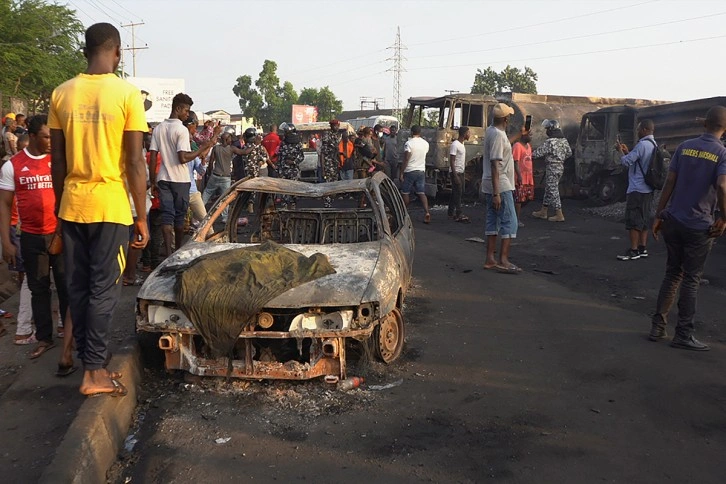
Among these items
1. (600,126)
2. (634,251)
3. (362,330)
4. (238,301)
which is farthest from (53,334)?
(600,126)

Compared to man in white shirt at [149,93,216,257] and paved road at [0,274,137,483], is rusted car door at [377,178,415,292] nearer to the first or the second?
man in white shirt at [149,93,216,257]

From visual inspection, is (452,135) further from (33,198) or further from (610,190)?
(33,198)

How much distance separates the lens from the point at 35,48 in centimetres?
2680

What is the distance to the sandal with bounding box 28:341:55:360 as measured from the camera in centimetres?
514

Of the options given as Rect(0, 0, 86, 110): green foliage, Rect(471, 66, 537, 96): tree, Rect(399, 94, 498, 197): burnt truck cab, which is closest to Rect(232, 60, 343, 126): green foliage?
Rect(471, 66, 537, 96): tree

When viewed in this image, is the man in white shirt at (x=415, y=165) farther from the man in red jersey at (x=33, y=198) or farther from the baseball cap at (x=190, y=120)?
the man in red jersey at (x=33, y=198)

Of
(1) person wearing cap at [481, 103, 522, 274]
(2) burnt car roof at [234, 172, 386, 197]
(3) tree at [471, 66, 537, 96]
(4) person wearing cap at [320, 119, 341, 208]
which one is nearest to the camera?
(2) burnt car roof at [234, 172, 386, 197]

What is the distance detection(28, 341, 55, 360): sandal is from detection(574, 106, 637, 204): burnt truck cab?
13111 mm

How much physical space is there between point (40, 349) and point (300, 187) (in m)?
2.64

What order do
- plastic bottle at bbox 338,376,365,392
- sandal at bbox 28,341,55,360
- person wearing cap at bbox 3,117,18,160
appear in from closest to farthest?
plastic bottle at bbox 338,376,365,392, sandal at bbox 28,341,55,360, person wearing cap at bbox 3,117,18,160

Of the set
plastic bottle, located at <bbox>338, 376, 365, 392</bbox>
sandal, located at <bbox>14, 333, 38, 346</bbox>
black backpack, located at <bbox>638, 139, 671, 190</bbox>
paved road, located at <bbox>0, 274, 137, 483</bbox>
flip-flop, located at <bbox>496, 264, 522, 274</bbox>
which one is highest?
black backpack, located at <bbox>638, 139, 671, 190</bbox>

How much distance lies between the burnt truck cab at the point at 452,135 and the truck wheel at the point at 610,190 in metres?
2.97

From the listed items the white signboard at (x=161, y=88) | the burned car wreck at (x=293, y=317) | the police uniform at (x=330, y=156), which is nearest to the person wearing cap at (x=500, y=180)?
the burned car wreck at (x=293, y=317)

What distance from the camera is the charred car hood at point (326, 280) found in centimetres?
434
